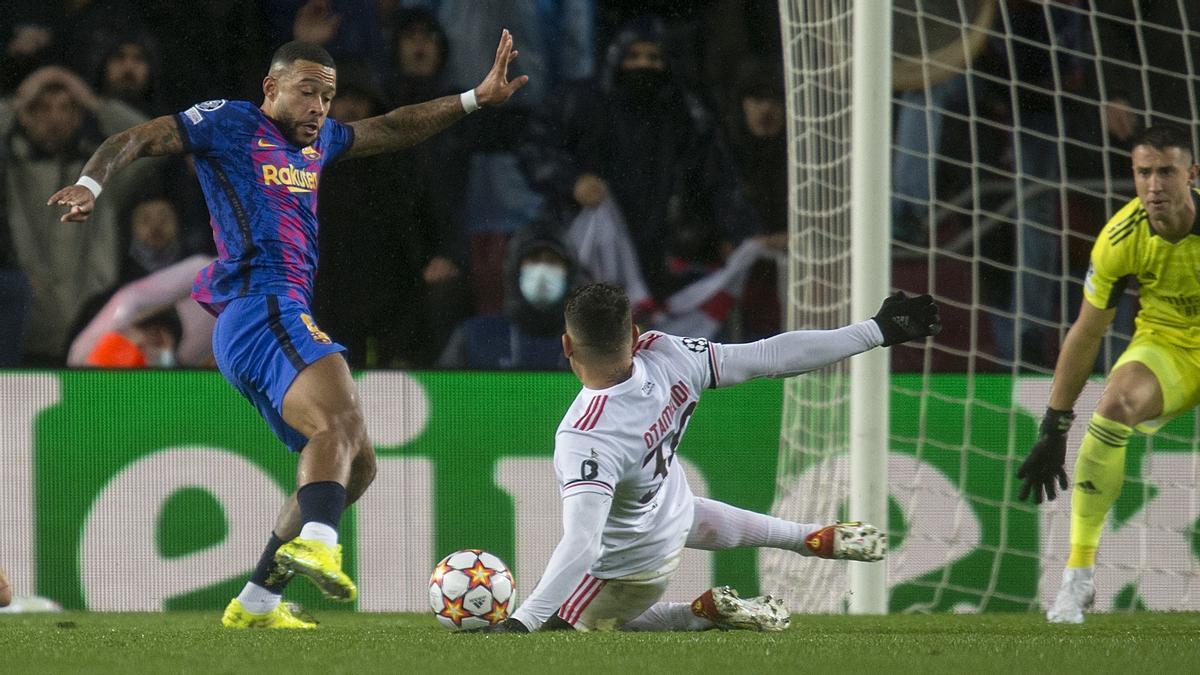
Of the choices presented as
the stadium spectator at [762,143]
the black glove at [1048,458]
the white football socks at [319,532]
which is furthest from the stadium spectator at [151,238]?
the black glove at [1048,458]

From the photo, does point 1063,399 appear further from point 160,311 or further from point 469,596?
point 160,311

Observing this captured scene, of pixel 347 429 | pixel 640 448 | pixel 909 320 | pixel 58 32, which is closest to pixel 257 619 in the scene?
pixel 347 429

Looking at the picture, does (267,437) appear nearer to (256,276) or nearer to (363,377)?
(363,377)

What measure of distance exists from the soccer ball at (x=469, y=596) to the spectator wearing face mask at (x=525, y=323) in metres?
3.05

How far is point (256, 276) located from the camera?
505 cm

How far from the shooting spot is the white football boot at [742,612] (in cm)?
464

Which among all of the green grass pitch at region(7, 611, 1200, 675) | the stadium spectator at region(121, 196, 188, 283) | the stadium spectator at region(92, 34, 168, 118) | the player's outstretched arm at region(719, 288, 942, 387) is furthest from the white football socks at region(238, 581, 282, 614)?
the stadium spectator at region(92, 34, 168, 118)

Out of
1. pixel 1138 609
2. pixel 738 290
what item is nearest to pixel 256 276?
pixel 738 290

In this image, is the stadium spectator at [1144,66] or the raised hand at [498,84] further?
the stadium spectator at [1144,66]

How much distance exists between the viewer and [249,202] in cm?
511

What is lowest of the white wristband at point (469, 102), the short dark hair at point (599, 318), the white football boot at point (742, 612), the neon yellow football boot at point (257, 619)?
the neon yellow football boot at point (257, 619)

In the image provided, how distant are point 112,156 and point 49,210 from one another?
10.2ft

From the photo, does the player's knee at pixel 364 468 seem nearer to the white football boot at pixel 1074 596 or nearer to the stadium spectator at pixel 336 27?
the white football boot at pixel 1074 596

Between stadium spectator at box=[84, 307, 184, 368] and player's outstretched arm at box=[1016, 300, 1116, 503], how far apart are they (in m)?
3.82
